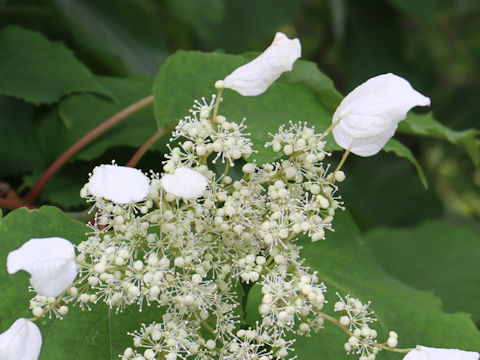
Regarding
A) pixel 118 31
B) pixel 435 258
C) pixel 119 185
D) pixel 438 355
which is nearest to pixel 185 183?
pixel 119 185

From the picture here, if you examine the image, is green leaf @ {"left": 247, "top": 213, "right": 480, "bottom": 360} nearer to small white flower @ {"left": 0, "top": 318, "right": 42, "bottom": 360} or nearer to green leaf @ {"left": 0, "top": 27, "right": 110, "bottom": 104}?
small white flower @ {"left": 0, "top": 318, "right": 42, "bottom": 360}

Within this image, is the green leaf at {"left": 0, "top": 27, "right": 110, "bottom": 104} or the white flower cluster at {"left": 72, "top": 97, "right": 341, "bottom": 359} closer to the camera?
the white flower cluster at {"left": 72, "top": 97, "right": 341, "bottom": 359}

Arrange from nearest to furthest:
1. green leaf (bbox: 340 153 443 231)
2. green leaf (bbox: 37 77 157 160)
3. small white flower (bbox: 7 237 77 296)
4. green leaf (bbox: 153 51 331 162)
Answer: small white flower (bbox: 7 237 77 296), green leaf (bbox: 153 51 331 162), green leaf (bbox: 37 77 157 160), green leaf (bbox: 340 153 443 231)

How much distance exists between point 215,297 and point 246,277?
45 millimetres

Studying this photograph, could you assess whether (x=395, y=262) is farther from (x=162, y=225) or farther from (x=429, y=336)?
(x=162, y=225)

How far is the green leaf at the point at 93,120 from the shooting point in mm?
1089

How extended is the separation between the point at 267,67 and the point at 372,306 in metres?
0.43

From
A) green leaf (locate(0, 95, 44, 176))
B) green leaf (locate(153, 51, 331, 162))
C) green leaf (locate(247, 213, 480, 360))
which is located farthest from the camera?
green leaf (locate(0, 95, 44, 176))

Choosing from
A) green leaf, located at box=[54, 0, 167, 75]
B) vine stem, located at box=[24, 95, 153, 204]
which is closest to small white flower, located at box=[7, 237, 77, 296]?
vine stem, located at box=[24, 95, 153, 204]

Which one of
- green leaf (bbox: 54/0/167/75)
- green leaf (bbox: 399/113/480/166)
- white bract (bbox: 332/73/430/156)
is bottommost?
green leaf (bbox: 54/0/167/75)

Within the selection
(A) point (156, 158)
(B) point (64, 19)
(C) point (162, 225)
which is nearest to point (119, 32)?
(B) point (64, 19)

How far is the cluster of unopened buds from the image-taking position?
0.62m

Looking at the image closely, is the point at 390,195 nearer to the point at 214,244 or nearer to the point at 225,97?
the point at 225,97

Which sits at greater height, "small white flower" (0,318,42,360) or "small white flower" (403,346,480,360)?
"small white flower" (0,318,42,360)
